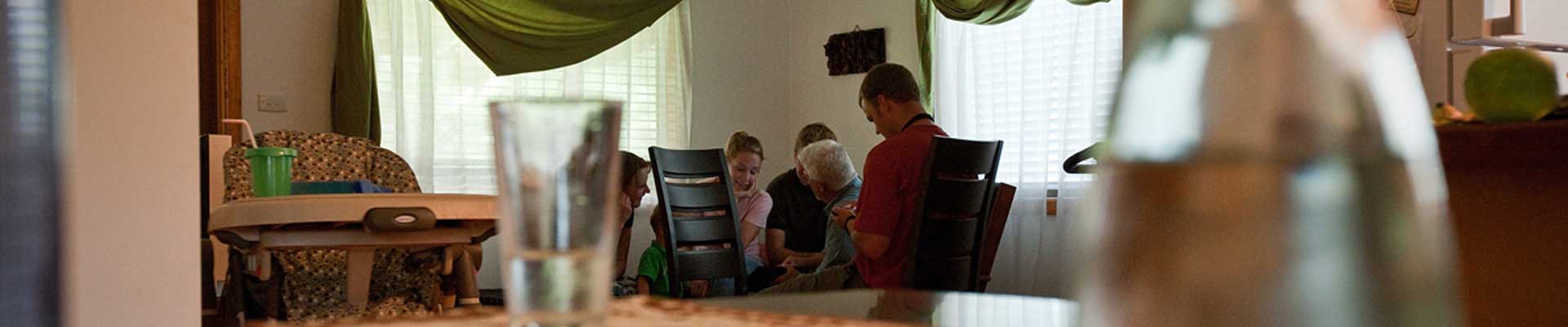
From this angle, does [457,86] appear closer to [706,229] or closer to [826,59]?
[826,59]

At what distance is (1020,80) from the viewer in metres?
6.78

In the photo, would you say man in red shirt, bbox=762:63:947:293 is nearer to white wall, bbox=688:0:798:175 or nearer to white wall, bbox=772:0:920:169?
white wall, bbox=772:0:920:169

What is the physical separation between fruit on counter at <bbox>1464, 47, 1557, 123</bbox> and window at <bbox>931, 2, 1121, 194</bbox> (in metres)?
4.75

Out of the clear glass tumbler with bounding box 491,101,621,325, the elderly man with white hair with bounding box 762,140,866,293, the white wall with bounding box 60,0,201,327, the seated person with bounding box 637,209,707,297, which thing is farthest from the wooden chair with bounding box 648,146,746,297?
the clear glass tumbler with bounding box 491,101,621,325

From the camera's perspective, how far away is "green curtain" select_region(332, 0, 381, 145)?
6586mm

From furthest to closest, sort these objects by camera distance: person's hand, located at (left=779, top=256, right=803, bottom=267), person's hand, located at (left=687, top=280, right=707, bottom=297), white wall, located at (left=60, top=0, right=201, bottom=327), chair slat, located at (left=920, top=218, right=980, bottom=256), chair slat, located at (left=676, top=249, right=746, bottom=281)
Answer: person's hand, located at (left=779, top=256, right=803, bottom=267) < person's hand, located at (left=687, top=280, right=707, bottom=297) < chair slat, located at (left=676, top=249, right=746, bottom=281) < chair slat, located at (left=920, top=218, right=980, bottom=256) < white wall, located at (left=60, top=0, right=201, bottom=327)

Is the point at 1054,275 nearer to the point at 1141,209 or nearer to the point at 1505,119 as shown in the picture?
the point at 1505,119

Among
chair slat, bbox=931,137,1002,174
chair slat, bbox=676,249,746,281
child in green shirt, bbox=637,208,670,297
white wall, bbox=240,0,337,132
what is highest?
white wall, bbox=240,0,337,132

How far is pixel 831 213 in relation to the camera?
15.9ft

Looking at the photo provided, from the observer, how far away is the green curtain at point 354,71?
6.59 meters

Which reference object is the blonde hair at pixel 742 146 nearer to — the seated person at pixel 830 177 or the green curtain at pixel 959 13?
the seated person at pixel 830 177

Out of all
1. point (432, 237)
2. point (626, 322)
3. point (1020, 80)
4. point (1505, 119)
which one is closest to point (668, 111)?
point (1020, 80)

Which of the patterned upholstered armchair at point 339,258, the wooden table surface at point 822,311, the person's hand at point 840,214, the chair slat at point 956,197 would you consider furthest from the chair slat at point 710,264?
the wooden table surface at point 822,311

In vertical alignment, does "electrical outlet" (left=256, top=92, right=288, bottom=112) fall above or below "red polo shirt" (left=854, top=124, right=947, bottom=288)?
above
